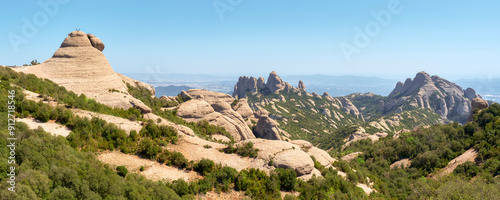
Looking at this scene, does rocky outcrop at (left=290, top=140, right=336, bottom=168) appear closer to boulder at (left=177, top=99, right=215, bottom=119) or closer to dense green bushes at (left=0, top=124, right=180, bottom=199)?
dense green bushes at (left=0, top=124, right=180, bottom=199)

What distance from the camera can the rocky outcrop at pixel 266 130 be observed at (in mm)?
63438

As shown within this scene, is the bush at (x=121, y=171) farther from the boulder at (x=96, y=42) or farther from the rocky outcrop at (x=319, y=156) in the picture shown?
the boulder at (x=96, y=42)

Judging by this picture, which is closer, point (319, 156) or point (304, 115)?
point (319, 156)

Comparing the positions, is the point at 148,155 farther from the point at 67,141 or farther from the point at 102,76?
the point at 102,76

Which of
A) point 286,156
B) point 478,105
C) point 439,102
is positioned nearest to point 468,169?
point 286,156

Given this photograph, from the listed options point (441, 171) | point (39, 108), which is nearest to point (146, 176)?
point (39, 108)

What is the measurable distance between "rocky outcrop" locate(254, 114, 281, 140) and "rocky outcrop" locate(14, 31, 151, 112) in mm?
35539

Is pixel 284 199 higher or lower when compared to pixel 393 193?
higher

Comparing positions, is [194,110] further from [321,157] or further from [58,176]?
[58,176]

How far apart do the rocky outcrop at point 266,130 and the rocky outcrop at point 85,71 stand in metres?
35.5

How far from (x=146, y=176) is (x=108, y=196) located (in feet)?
22.8

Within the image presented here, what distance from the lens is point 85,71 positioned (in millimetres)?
41156

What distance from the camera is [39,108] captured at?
23094 millimetres

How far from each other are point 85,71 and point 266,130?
4461 cm
